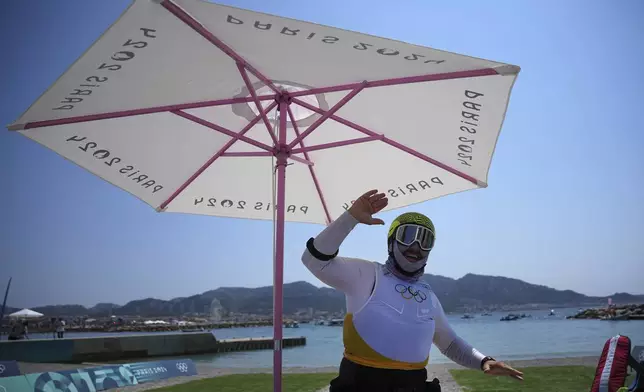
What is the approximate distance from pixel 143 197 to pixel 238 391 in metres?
5.61

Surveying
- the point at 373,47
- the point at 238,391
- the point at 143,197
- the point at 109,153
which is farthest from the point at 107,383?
the point at 373,47

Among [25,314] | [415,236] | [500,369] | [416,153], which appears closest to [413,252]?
[415,236]

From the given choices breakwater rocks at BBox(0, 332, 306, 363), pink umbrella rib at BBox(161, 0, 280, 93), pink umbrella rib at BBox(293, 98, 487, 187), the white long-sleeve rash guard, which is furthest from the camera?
breakwater rocks at BBox(0, 332, 306, 363)

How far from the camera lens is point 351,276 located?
12.0ft

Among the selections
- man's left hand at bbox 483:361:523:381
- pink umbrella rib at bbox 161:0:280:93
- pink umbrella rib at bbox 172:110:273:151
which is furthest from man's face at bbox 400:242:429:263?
pink umbrella rib at bbox 172:110:273:151

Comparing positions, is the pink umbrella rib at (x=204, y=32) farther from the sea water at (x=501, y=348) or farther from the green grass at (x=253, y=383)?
the sea water at (x=501, y=348)

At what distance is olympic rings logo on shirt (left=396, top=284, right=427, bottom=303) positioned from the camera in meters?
3.64

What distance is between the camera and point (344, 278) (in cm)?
363

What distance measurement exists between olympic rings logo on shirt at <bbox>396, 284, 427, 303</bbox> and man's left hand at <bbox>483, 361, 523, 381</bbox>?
27.9 inches

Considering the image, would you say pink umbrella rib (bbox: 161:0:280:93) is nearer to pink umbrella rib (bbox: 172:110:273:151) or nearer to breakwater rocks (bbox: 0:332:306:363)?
pink umbrella rib (bbox: 172:110:273:151)

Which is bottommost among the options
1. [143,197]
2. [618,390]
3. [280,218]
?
[618,390]

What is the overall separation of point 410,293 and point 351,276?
0.45 m

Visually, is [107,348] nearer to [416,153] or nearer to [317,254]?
[416,153]

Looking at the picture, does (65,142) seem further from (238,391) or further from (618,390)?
(238,391)
